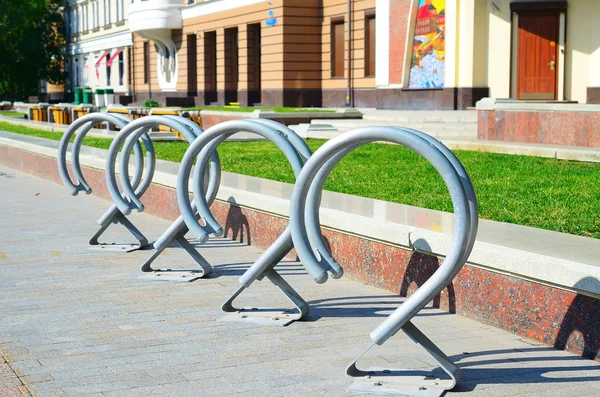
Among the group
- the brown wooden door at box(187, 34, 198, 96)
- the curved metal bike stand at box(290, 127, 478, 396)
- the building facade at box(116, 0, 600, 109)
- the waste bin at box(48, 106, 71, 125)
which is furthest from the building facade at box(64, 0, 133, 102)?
the curved metal bike stand at box(290, 127, 478, 396)

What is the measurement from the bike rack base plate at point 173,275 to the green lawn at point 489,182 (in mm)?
2052

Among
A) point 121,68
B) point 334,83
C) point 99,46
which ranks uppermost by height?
point 99,46

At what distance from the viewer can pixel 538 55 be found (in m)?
25.2

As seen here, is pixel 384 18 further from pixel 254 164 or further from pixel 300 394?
pixel 300 394

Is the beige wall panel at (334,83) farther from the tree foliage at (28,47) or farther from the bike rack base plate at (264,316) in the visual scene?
the tree foliage at (28,47)

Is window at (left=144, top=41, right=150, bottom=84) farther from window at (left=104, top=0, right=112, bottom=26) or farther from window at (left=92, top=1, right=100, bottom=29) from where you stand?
window at (left=92, top=1, right=100, bottom=29)

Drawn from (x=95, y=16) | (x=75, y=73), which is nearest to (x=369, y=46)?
(x=95, y=16)

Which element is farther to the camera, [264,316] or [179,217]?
[179,217]

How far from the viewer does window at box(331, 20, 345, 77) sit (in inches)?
1350

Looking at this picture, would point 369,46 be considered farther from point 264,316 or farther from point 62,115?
point 264,316

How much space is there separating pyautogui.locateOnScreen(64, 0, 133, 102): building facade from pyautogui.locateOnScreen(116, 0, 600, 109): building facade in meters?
4.64

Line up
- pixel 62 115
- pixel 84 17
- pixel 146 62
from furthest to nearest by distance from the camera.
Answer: pixel 84 17 → pixel 146 62 → pixel 62 115

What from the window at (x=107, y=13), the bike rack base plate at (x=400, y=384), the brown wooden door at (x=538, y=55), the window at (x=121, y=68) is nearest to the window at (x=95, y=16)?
the window at (x=107, y=13)

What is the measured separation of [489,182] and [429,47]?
749 inches
